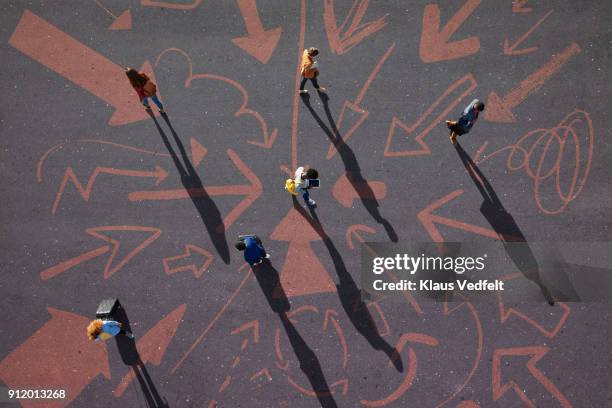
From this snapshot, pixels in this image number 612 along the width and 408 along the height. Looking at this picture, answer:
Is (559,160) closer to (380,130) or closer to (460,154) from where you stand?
(460,154)

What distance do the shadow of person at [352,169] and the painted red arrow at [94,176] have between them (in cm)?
301

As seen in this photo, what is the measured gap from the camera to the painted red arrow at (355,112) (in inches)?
290

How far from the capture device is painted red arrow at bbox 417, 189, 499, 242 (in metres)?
7.08

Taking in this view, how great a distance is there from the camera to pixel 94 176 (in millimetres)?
7426

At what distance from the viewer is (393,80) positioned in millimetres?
7520

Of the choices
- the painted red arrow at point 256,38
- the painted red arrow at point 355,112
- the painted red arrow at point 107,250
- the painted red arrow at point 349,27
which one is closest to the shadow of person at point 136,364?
the painted red arrow at point 107,250

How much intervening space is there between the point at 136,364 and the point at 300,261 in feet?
10.8

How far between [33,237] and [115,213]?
1526 millimetres

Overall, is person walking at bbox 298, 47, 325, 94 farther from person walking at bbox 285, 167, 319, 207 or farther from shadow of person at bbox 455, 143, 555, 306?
shadow of person at bbox 455, 143, 555, 306

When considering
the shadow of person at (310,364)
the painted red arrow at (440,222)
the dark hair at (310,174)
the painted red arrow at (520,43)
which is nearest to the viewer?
the dark hair at (310,174)

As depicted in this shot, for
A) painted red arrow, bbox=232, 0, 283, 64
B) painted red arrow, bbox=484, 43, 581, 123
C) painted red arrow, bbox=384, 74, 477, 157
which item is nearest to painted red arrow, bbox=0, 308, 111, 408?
painted red arrow, bbox=232, 0, 283, 64

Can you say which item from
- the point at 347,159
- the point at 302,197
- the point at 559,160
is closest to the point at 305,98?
the point at 347,159

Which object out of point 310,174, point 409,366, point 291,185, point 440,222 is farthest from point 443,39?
point 409,366

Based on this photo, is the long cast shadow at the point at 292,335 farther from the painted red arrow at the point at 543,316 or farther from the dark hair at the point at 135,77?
the dark hair at the point at 135,77
